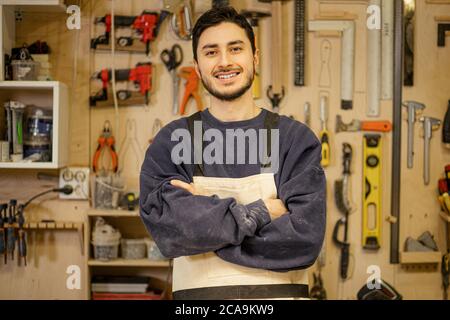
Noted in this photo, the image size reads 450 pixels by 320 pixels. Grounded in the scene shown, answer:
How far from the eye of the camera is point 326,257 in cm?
193

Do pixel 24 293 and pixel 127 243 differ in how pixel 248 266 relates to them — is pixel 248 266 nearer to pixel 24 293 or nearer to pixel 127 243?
pixel 127 243

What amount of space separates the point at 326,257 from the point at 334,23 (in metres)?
0.87

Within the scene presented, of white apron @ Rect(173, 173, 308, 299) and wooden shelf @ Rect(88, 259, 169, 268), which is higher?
white apron @ Rect(173, 173, 308, 299)

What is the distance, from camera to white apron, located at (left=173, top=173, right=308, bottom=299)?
107 centimetres

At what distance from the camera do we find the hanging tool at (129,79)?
1.87 m

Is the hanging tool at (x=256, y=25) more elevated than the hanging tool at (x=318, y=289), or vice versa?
the hanging tool at (x=256, y=25)

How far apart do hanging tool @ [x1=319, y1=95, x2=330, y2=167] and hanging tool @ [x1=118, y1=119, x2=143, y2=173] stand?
0.67 m

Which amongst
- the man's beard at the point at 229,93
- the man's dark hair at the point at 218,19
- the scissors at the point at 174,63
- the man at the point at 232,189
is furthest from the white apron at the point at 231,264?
the scissors at the point at 174,63

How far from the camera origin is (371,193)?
1906mm

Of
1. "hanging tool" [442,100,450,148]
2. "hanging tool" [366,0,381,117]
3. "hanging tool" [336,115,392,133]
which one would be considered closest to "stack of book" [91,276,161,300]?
"hanging tool" [336,115,392,133]

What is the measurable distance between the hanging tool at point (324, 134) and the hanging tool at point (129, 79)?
0.64 meters
